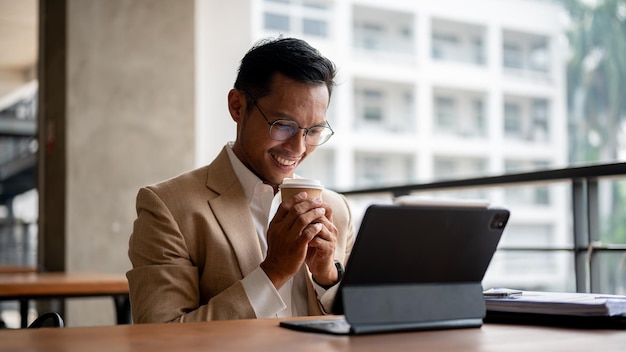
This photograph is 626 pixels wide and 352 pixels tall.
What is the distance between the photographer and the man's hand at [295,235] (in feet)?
4.56

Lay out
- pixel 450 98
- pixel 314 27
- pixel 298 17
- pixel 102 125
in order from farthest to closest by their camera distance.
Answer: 1. pixel 450 98
2. pixel 314 27
3. pixel 298 17
4. pixel 102 125

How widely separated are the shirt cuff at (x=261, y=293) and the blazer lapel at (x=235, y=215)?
0.43ft

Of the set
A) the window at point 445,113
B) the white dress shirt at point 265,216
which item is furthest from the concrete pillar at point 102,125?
the window at point 445,113

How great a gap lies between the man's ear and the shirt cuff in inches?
16.4

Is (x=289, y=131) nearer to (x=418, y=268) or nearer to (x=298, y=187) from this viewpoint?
(x=298, y=187)

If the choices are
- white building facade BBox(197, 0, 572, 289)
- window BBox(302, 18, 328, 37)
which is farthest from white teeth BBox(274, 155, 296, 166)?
window BBox(302, 18, 328, 37)

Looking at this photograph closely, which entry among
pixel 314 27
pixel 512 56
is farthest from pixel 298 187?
pixel 512 56

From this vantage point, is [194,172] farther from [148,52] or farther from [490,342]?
[148,52]

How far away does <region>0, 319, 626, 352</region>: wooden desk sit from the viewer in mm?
936

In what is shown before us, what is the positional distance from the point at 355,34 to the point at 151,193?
28.2m

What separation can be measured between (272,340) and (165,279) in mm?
523

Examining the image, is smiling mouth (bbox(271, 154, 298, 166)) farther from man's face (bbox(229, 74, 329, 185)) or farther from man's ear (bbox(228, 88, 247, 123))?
man's ear (bbox(228, 88, 247, 123))

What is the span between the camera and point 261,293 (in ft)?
4.73

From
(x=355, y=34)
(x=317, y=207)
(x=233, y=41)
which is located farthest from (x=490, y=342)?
(x=355, y=34)
